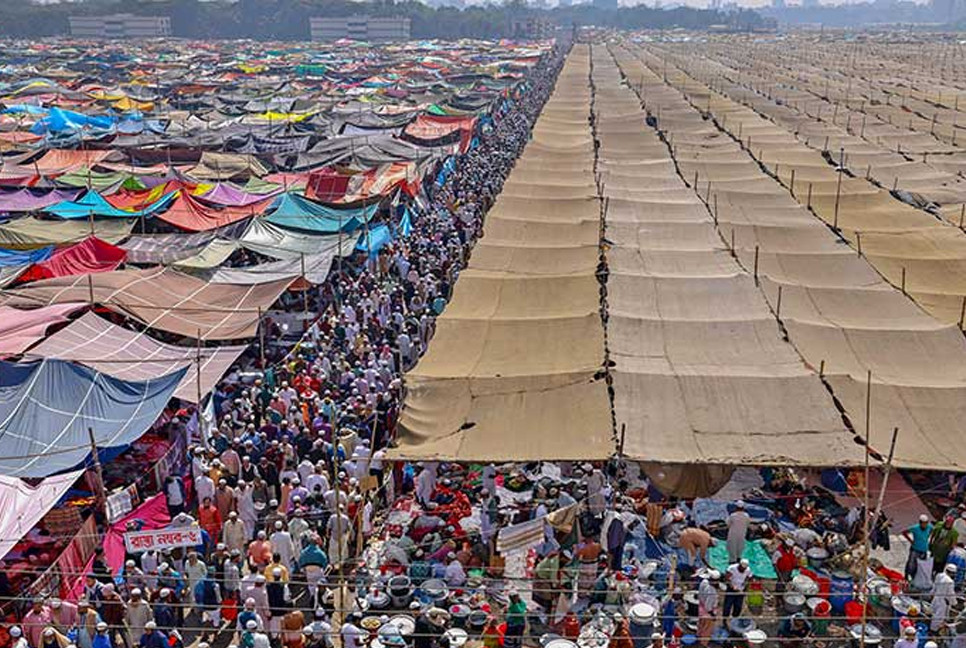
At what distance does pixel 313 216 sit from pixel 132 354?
A: 34.2ft

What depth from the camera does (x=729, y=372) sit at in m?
14.1

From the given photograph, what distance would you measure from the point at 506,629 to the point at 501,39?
170708mm

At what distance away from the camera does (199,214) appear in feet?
87.2

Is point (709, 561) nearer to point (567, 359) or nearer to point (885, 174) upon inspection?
point (567, 359)

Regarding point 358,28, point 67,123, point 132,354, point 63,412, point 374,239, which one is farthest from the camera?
point 358,28

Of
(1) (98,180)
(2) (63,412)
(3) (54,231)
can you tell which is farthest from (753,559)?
(1) (98,180)

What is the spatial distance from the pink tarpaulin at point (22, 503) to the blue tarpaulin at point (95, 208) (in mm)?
15252

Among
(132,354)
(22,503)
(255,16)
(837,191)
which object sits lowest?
(22,503)

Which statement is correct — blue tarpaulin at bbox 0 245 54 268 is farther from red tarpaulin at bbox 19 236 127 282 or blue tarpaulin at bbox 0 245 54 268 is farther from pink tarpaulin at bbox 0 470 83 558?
pink tarpaulin at bbox 0 470 83 558

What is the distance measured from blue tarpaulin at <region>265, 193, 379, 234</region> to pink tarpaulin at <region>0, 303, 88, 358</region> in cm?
873

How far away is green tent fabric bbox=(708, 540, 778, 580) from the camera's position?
12414 millimetres

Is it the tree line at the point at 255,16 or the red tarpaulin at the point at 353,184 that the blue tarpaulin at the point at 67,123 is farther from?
the tree line at the point at 255,16

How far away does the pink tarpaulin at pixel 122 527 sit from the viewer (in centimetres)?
1139

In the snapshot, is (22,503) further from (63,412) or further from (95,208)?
(95,208)
